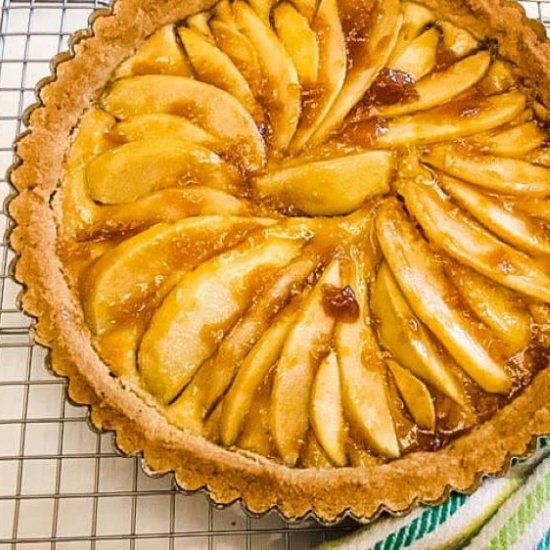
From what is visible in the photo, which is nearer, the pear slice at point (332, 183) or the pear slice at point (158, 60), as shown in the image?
the pear slice at point (332, 183)

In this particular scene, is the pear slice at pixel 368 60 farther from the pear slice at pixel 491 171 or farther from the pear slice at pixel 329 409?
the pear slice at pixel 329 409

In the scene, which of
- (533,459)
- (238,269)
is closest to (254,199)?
(238,269)

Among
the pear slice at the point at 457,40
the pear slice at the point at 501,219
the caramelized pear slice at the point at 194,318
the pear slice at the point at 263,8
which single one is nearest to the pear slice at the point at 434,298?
the pear slice at the point at 501,219

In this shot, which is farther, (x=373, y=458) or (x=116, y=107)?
(x=116, y=107)

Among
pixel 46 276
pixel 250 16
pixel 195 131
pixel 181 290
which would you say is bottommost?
pixel 46 276

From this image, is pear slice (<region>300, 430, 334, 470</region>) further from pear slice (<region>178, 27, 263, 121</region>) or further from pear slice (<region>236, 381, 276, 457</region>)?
pear slice (<region>178, 27, 263, 121</region>)

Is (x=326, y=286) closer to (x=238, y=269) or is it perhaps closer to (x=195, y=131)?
(x=238, y=269)

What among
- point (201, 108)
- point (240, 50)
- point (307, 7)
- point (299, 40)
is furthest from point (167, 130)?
point (307, 7)
